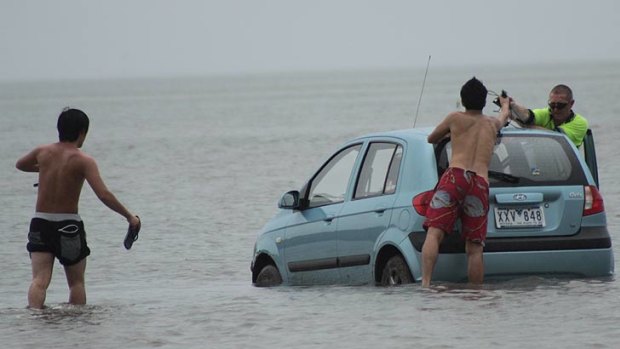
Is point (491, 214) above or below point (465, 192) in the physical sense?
below

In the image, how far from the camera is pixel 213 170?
38.8 meters

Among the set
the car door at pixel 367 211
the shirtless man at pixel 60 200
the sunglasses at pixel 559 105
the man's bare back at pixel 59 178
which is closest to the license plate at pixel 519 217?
the car door at pixel 367 211

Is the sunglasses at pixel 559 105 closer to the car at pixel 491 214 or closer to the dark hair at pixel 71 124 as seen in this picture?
the car at pixel 491 214

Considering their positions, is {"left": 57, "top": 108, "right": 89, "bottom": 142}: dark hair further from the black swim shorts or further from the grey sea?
the grey sea

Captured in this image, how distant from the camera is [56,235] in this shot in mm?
10961

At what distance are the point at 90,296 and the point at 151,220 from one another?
9855 millimetres

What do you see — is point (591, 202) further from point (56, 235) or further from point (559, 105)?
point (56, 235)

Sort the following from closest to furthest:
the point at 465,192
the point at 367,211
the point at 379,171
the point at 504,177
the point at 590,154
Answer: the point at 465,192 → the point at 504,177 → the point at 367,211 → the point at 379,171 → the point at 590,154

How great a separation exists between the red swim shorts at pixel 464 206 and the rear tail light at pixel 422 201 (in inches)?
2.8

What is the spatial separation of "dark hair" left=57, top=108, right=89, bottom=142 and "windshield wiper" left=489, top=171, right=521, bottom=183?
2.95 metres

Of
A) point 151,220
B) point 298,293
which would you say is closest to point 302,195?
point 298,293

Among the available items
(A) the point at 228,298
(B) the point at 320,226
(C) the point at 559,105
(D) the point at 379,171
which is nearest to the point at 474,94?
(D) the point at 379,171

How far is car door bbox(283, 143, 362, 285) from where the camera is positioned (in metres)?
11.9

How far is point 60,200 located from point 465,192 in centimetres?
288
